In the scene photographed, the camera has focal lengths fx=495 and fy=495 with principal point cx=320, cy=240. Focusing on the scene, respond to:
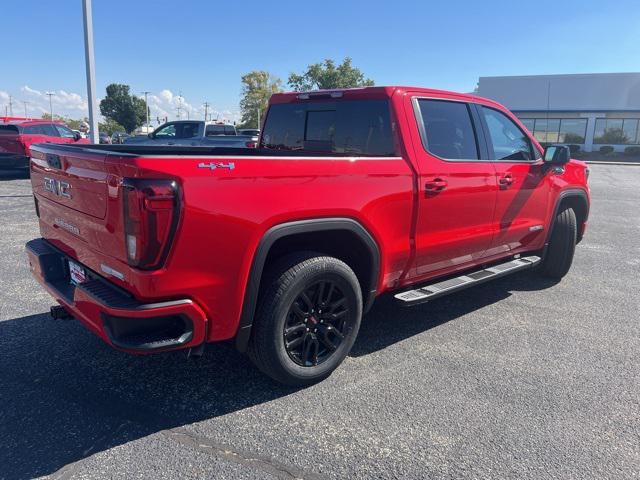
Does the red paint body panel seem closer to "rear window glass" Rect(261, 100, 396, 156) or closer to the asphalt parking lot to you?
"rear window glass" Rect(261, 100, 396, 156)

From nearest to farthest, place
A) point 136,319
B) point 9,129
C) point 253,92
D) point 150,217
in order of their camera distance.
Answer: point 150,217, point 136,319, point 9,129, point 253,92

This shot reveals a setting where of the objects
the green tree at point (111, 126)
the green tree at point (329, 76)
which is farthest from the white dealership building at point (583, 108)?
the green tree at point (111, 126)

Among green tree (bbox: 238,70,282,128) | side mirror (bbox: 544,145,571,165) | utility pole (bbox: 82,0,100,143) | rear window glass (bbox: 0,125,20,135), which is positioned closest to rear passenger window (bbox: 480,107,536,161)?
side mirror (bbox: 544,145,571,165)

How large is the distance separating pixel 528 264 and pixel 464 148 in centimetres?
151

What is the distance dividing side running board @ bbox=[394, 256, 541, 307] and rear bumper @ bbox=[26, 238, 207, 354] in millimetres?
1614

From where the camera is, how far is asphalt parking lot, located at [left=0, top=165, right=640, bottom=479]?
250 centimetres

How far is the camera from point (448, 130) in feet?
13.3

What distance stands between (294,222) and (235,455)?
1290 mm

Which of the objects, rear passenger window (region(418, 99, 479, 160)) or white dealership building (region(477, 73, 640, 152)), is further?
white dealership building (region(477, 73, 640, 152))

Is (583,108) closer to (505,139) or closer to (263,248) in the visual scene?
(505,139)

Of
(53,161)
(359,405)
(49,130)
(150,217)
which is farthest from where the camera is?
(49,130)

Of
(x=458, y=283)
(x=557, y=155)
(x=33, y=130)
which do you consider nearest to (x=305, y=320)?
(x=458, y=283)

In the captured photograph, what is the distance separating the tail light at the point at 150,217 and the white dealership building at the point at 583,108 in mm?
44234

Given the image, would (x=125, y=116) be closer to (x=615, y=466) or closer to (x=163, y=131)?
(x=163, y=131)
